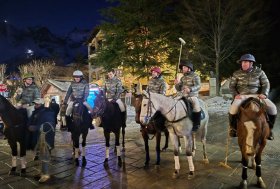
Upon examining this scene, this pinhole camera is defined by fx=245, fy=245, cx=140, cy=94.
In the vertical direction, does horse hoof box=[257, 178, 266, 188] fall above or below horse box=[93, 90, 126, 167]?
below

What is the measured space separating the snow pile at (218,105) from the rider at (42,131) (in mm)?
10503

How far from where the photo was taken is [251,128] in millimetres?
4785

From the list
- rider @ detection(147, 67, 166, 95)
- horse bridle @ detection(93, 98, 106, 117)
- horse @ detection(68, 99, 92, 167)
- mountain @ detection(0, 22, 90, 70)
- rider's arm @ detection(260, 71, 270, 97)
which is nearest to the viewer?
rider's arm @ detection(260, 71, 270, 97)

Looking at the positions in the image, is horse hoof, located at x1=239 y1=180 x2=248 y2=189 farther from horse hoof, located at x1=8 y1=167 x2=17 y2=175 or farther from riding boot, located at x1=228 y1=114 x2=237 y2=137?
horse hoof, located at x1=8 y1=167 x2=17 y2=175

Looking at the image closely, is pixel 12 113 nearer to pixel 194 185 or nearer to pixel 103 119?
pixel 103 119

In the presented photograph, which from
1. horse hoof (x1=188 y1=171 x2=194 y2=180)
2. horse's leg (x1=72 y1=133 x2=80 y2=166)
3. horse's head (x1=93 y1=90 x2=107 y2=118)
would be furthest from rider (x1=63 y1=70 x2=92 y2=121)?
horse hoof (x1=188 y1=171 x2=194 y2=180)

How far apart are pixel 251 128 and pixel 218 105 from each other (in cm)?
1199

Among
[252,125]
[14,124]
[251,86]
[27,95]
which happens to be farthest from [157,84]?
[14,124]

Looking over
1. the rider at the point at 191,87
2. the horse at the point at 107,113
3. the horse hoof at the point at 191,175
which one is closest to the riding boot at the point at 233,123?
the rider at the point at 191,87

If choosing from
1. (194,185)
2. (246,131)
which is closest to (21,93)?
(194,185)

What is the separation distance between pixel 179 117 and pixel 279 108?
1122 centimetres

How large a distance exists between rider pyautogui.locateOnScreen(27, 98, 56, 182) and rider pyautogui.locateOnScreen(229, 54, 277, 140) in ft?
14.3

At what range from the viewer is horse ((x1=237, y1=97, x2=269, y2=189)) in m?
4.79

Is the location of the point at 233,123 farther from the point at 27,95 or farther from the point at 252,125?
the point at 27,95
